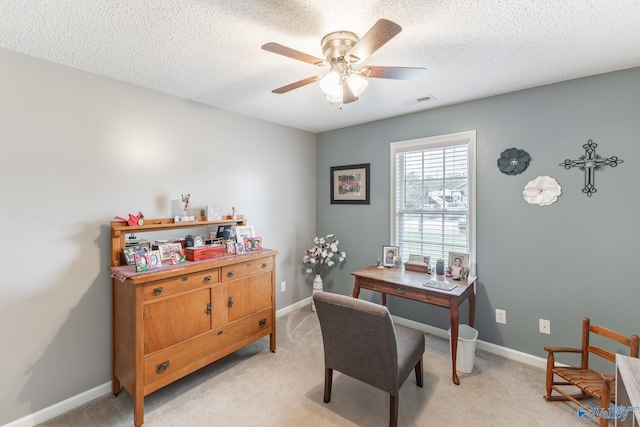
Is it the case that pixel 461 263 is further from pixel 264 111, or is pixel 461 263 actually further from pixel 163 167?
pixel 163 167

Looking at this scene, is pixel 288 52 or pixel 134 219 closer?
pixel 288 52

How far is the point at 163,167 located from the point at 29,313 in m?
1.39

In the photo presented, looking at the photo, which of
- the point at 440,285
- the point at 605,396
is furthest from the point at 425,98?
the point at 605,396

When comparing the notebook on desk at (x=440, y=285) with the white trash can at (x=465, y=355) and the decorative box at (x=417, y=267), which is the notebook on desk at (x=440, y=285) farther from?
the white trash can at (x=465, y=355)

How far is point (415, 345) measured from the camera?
208 cm

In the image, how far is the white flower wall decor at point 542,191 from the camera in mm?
2465

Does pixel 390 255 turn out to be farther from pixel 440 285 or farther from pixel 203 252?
pixel 203 252

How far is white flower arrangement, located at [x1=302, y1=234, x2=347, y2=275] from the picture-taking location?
3834 millimetres

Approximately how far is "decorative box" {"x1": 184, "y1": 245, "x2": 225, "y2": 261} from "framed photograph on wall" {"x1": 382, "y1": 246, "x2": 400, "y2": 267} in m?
1.76

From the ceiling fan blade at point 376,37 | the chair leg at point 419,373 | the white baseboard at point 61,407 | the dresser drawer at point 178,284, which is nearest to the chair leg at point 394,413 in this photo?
the chair leg at point 419,373

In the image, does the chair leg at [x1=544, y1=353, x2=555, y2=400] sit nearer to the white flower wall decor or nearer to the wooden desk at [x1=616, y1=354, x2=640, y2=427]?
the wooden desk at [x1=616, y1=354, x2=640, y2=427]

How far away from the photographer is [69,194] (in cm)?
209

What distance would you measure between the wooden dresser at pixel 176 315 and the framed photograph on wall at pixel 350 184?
157 cm

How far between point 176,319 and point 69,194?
3.96 ft
